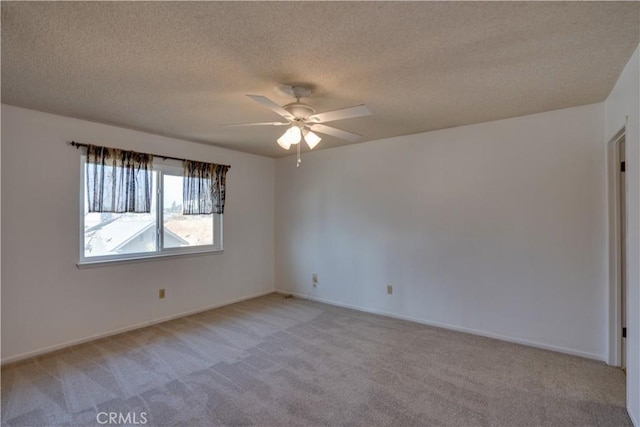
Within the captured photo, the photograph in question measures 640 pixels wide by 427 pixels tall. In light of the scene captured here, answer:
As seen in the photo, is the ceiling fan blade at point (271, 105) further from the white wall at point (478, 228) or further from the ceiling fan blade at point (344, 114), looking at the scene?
the white wall at point (478, 228)

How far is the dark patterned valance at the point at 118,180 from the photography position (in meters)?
3.28

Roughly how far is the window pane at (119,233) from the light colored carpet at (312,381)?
3.11 ft

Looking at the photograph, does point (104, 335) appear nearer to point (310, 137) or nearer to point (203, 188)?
point (203, 188)

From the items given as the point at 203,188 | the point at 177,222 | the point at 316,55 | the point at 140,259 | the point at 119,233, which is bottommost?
the point at 140,259

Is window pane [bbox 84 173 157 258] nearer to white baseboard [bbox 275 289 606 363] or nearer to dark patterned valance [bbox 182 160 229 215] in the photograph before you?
dark patterned valance [bbox 182 160 229 215]

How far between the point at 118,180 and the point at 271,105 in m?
2.33

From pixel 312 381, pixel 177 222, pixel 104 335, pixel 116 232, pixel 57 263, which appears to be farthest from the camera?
pixel 177 222

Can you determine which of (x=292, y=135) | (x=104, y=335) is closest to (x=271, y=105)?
(x=292, y=135)

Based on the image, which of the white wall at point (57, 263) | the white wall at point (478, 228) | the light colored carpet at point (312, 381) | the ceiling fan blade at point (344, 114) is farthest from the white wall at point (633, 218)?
the white wall at point (57, 263)

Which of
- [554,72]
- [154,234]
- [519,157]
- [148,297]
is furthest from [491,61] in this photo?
[148,297]

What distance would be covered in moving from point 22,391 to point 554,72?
14.8 ft

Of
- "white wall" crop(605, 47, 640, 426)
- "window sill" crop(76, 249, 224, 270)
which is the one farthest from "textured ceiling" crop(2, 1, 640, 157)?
"window sill" crop(76, 249, 224, 270)

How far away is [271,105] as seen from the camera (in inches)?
83.9

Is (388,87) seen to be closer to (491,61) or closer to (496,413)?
(491,61)
